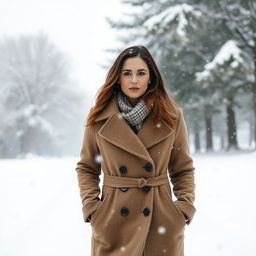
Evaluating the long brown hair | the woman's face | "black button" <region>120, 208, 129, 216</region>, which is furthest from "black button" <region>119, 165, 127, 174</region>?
the woman's face

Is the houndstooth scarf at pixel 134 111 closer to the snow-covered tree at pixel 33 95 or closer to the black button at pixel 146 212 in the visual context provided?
the black button at pixel 146 212

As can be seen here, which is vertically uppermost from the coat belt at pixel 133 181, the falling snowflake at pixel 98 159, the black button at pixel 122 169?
the falling snowflake at pixel 98 159

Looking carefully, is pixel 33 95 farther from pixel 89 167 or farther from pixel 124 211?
pixel 124 211

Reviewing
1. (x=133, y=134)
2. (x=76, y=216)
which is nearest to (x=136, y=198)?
(x=133, y=134)

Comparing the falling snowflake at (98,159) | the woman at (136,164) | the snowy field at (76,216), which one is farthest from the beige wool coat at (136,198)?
the snowy field at (76,216)

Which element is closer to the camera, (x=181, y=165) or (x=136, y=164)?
(x=136, y=164)

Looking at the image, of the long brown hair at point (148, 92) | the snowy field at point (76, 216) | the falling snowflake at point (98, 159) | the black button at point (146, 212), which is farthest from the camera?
the snowy field at point (76, 216)

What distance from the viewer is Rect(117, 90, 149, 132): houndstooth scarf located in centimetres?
273

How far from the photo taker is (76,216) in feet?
23.4

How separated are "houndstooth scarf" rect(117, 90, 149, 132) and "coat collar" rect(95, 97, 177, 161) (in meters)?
0.04

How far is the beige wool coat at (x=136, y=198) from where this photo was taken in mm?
2662

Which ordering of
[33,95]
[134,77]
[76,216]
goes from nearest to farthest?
[134,77] → [76,216] → [33,95]

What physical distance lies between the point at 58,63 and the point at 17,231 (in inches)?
1359

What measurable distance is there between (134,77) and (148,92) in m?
0.16
